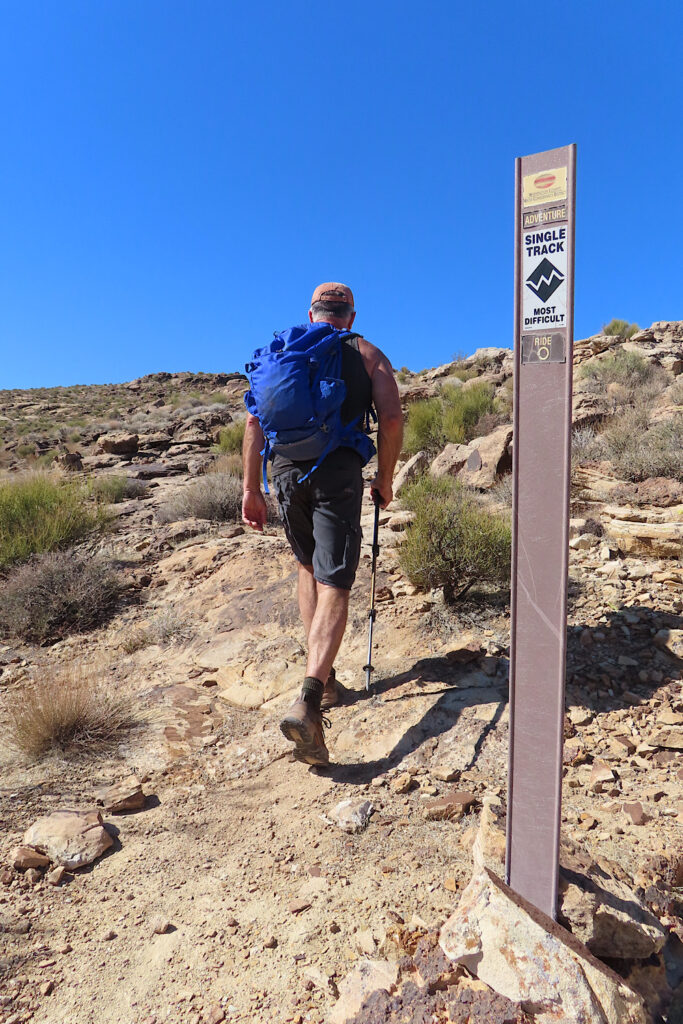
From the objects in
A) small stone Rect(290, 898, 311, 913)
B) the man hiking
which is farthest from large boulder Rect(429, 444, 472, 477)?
small stone Rect(290, 898, 311, 913)

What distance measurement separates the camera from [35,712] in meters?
3.04

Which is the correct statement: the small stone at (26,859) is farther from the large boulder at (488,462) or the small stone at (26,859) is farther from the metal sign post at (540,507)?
the large boulder at (488,462)

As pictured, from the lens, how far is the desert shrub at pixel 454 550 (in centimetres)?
393

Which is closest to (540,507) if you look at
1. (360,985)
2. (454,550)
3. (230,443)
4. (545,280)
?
(545,280)

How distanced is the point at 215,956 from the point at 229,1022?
0.78 ft

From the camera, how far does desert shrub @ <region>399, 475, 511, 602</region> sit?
393cm

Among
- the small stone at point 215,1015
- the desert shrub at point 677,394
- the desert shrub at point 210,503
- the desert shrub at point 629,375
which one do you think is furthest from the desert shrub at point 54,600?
the desert shrub at point 629,375

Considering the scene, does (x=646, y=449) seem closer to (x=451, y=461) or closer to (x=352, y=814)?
(x=451, y=461)

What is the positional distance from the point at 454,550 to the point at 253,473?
56.7 inches

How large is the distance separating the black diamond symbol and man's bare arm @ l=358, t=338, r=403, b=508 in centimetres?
140

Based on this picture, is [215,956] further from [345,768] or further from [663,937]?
[663,937]

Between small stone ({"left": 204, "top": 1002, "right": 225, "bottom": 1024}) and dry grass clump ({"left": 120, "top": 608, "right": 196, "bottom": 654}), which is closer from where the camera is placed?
small stone ({"left": 204, "top": 1002, "right": 225, "bottom": 1024})

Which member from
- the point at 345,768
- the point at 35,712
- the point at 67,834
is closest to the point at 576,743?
the point at 345,768

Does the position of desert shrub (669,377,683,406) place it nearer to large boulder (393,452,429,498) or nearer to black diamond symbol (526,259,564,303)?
large boulder (393,452,429,498)
